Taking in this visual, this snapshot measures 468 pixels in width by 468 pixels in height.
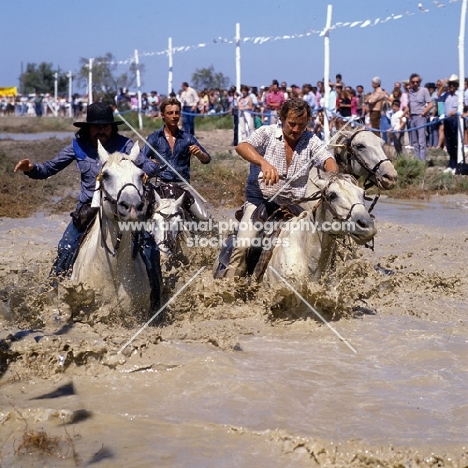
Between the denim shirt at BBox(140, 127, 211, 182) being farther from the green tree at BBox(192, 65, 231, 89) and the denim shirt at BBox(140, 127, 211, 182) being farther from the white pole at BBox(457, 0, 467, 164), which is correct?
the green tree at BBox(192, 65, 231, 89)

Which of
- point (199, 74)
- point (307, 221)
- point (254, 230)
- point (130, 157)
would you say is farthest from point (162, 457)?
point (199, 74)

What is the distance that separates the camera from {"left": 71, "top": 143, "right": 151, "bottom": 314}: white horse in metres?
6.50

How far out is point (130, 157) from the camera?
22.4 feet

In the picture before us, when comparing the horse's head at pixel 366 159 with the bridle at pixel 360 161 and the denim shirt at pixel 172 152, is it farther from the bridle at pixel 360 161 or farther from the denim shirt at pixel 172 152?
the denim shirt at pixel 172 152

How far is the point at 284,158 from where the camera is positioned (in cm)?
820

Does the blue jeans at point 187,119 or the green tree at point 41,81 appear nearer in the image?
the blue jeans at point 187,119

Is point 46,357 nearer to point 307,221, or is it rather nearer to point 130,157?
point 130,157

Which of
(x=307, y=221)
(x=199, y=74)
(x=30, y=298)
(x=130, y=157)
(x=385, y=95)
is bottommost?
(x=30, y=298)

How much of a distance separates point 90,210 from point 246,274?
173 cm

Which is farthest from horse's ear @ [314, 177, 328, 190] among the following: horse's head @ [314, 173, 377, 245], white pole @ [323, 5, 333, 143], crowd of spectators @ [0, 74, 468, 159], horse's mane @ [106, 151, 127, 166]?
white pole @ [323, 5, 333, 143]

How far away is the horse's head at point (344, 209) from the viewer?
6.91 m

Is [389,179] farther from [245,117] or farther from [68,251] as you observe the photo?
[245,117]

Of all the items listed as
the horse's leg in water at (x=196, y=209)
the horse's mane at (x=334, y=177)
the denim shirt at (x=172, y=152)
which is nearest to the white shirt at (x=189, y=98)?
the denim shirt at (x=172, y=152)

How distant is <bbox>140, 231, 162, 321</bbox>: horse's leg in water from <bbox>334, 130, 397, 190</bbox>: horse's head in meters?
2.48
